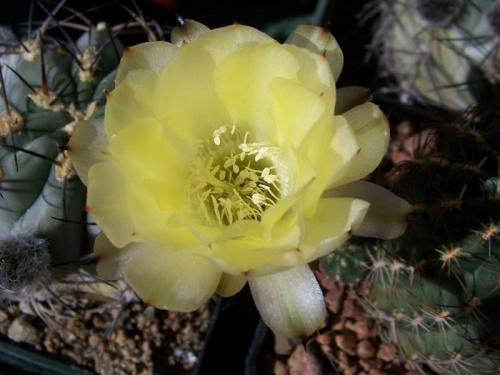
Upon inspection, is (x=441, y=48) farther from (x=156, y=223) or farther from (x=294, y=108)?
(x=156, y=223)

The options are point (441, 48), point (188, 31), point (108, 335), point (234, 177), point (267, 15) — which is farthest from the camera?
point (267, 15)

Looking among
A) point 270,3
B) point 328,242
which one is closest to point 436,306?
point 328,242

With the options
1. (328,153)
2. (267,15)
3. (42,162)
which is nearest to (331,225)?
(328,153)

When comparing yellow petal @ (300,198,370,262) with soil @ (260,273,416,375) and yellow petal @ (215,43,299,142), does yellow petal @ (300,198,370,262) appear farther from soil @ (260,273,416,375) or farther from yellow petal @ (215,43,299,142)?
soil @ (260,273,416,375)

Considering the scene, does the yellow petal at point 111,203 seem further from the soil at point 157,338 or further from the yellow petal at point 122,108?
the soil at point 157,338

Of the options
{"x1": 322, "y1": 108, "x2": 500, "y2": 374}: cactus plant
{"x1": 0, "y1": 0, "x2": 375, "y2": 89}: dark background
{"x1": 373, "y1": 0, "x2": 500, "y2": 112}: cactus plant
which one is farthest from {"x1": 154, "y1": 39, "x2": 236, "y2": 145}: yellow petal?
{"x1": 0, "y1": 0, "x2": 375, "y2": 89}: dark background

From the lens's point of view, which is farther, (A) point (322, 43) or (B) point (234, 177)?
(B) point (234, 177)

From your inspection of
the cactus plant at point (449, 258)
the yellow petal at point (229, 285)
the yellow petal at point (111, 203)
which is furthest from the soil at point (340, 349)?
the yellow petal at point (111, 203)
